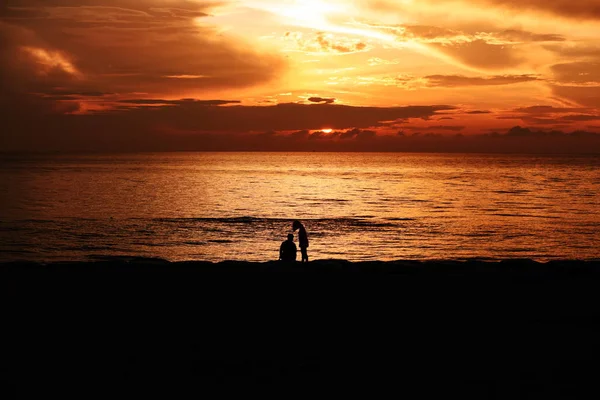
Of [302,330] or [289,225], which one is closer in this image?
[302,330]

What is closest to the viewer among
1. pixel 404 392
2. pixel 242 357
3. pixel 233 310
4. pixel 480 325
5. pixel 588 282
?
pixel 404 392

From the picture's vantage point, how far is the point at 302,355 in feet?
38.0

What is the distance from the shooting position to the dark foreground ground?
10188mm

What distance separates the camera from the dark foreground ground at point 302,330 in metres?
10.2

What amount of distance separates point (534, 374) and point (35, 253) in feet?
99.7

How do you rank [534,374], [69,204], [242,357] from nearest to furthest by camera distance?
1. [534,374]
2. [242,357]
3. [69,204]

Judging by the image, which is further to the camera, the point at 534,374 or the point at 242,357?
the point at 242,357

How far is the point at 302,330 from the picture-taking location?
13.2 m

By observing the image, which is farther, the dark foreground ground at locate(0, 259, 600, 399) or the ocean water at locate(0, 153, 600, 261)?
the ocean water at locate(0, 153, 600, 261)

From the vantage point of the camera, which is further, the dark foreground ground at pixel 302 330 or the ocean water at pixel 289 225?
the ocean water at pixel 289 225

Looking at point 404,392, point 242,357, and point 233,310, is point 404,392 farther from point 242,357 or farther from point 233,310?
point 233,310

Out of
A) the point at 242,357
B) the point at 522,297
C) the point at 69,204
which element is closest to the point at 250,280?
the point at 242,357

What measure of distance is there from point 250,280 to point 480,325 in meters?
7.10

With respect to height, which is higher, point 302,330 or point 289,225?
point 302,330
